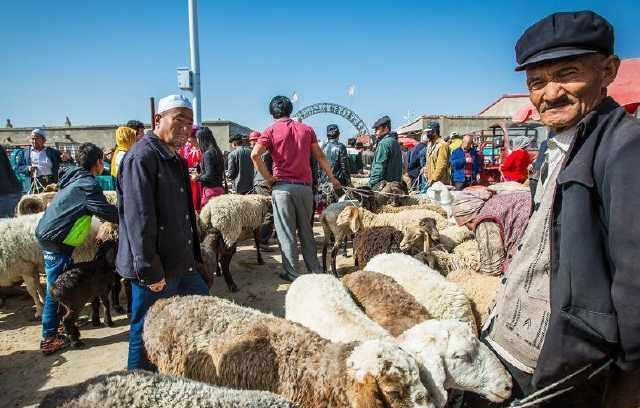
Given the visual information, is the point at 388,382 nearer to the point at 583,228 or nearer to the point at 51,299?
the point at 583,228

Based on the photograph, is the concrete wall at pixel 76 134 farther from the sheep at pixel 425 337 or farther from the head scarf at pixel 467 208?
the head scarf at pixel 467 208

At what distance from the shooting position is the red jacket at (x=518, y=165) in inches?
259

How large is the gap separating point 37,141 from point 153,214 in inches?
247

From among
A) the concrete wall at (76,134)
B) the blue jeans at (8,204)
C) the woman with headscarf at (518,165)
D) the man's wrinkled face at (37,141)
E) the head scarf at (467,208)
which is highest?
the concrete wall at (76,134)

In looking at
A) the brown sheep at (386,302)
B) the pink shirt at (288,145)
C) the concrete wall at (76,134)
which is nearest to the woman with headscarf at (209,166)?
the pink shirt at (288,145)

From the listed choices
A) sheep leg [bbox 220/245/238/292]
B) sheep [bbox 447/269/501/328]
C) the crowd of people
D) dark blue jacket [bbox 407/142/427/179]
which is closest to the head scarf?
the crowd of people

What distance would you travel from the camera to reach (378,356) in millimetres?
1721

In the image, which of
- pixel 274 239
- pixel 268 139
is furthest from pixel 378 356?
pixel 274 239

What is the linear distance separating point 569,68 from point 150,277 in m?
2.35

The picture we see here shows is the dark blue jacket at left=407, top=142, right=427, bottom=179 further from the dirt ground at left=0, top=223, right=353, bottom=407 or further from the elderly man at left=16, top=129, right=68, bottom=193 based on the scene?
the elderly man at left=16, top=129, right=68, bottom=193

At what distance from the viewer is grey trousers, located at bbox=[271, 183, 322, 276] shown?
479cm

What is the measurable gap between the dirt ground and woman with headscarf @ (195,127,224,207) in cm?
138

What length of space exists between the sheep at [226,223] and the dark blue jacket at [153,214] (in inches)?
98.4

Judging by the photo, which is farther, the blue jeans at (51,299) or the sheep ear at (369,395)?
the blue jeans at (51,299)
